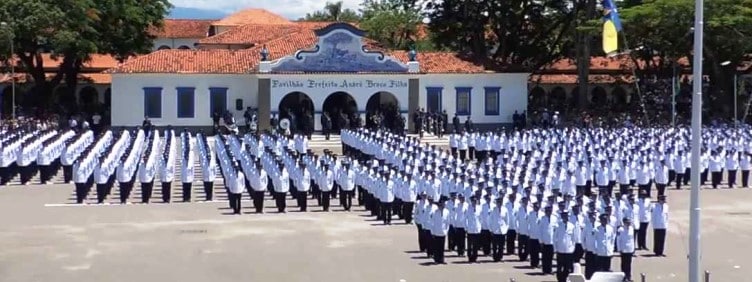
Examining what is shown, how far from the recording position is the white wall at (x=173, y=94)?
4125 cm

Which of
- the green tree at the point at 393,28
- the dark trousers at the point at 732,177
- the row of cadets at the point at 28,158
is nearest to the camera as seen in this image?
the dark trousers at the point at 732,177

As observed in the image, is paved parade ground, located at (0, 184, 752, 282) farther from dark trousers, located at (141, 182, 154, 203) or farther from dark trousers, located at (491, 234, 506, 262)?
dark trousers, located at (141, 182, 154, 203)

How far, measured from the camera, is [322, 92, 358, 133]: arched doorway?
138 ft

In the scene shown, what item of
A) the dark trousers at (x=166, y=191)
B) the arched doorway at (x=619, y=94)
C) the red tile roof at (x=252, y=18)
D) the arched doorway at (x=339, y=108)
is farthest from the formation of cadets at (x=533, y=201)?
the red tile roof at (x=252, y=18)

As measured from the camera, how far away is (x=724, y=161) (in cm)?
2686

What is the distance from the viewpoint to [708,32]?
4153 cm

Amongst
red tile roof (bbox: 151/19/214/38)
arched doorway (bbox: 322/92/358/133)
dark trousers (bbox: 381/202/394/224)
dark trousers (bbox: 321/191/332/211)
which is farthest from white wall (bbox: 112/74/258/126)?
red tile roof (bbox: 151/19/214/38)

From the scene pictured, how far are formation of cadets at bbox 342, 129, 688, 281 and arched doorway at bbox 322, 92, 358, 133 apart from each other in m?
10.9

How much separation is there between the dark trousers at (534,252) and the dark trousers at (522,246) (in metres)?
0.19

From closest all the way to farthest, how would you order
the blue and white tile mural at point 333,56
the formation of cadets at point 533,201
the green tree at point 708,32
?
the formation of cadets at point 533,201 → the green tree at point 708,32 → the blue and white tile mural at point 333,56

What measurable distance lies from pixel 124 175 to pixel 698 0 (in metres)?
15.1

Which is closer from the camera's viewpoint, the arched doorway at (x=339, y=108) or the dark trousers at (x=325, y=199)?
the dark trousers at (x=325, y=199)

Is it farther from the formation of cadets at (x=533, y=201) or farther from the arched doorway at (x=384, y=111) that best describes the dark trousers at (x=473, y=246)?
the arched doorway at (x=384, y=111)

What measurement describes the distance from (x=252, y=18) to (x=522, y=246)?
58.9 meters
